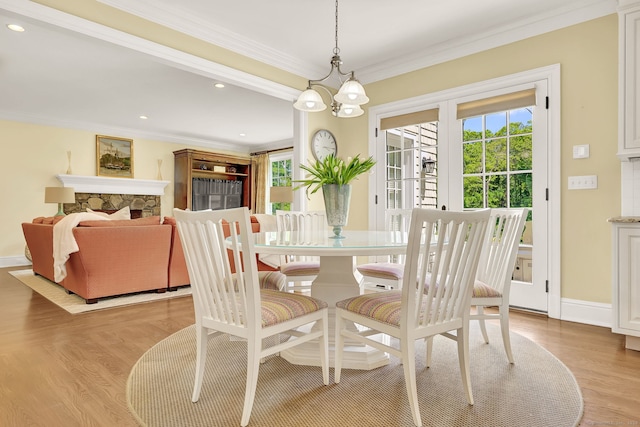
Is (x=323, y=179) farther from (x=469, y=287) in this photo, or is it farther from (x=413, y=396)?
(x=413, y=396)

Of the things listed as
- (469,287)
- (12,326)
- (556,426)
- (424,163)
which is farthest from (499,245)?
(12,326)

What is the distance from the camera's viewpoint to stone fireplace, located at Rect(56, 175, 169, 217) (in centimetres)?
673

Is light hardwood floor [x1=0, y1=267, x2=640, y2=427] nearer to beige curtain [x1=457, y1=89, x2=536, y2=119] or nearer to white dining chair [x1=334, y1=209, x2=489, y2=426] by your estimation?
white dining chair [x1=334, y1=209, x2=489, y2=426]

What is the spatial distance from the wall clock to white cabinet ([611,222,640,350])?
9.58ft

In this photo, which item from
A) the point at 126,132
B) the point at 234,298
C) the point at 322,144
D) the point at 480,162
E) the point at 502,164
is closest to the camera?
the point at 234,298

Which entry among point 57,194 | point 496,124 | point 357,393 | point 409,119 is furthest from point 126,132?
point 357,393

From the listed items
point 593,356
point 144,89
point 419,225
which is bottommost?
point 593,356

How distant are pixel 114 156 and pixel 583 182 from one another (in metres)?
7.56

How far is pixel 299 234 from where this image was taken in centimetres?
248

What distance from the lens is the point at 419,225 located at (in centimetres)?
143

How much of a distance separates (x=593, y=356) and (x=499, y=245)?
0.87m

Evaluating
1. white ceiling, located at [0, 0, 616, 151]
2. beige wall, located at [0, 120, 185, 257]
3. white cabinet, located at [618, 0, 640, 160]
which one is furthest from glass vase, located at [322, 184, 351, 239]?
beige wall, located at [0, 120, 185, 257]

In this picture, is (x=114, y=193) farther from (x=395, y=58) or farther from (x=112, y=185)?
(x=395, y=58)

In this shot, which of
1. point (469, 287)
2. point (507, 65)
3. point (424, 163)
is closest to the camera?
point (469, 287)
